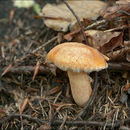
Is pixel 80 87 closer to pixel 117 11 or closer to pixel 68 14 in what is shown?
pixel 117 11

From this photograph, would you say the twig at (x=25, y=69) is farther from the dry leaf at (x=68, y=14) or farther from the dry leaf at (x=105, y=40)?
the dry leaf at (x=105, y=40)

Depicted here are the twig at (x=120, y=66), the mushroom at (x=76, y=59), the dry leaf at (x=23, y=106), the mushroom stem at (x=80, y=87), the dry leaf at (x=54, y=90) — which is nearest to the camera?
the mushroom at (x=76, y=59)

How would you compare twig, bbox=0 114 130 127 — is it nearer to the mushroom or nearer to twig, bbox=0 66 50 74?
the mushroom

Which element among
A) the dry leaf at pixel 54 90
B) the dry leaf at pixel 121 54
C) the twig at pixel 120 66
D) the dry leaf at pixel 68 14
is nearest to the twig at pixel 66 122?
the dry leaf at pixel 54 90

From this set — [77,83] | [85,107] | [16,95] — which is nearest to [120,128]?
[85,107]

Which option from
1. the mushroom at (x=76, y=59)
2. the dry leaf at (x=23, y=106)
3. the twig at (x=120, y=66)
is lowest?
the dry leaf at (x=23, y=106)

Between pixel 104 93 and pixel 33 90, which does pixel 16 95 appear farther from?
pixel 104 93
